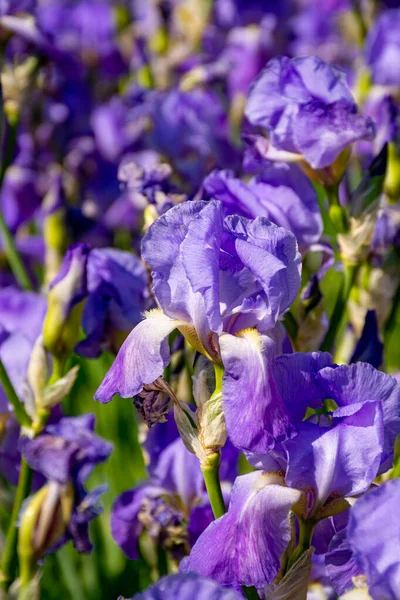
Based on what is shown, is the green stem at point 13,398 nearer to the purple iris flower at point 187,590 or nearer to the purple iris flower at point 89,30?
the purple iris flower at point 187,590

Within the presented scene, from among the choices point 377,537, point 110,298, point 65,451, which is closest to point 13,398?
point 65,451

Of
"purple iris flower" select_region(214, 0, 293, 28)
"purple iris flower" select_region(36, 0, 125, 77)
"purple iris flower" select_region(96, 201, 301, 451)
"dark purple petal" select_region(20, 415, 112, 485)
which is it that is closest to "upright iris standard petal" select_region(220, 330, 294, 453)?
"purple iris flower" select_region(96, 201, 301, 451)

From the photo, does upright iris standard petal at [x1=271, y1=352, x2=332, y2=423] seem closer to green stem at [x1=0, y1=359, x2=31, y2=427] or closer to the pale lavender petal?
the pale lavender petal

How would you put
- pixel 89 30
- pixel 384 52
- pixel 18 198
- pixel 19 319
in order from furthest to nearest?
pixel 89 30 < pixel 18 198 < pixel 384 52 < pixel 19 319

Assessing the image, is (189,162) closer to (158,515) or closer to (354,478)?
(158,515)

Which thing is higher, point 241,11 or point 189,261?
point 189,261

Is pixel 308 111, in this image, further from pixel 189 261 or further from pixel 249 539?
pixel 249 539

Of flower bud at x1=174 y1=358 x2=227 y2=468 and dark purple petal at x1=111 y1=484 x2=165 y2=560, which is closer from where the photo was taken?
flower bud at x1=174 y1=358 x2=227 y2=468
